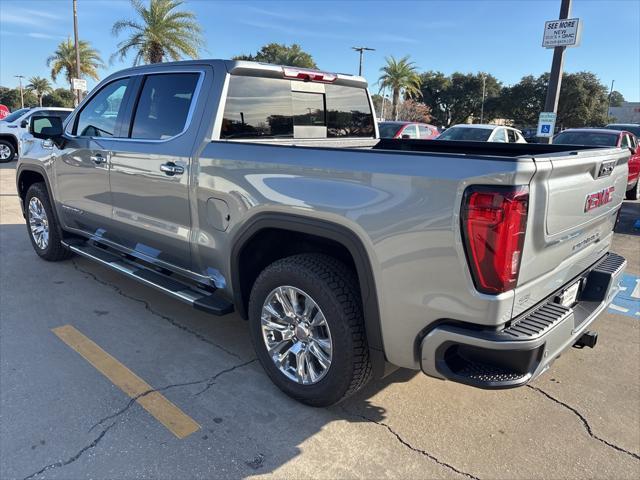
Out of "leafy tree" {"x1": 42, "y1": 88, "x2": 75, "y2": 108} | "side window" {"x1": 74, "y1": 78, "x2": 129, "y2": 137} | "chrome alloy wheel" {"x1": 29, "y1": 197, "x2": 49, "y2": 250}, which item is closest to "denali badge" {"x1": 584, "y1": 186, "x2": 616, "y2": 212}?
"side window" {"x1": 74, "y1": 78, "x2": 129, "y2": 137}

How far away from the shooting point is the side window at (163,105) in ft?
11.6

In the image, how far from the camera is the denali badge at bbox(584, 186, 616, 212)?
2.62m

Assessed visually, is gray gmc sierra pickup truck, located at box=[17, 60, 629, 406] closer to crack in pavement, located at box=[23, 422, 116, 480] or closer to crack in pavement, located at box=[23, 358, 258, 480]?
crack in pavement, located at box=[23, 358, 258, 480]

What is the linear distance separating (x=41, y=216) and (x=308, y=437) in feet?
14.1

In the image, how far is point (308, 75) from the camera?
3893 mm

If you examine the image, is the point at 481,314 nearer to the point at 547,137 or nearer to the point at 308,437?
the point at 308,437

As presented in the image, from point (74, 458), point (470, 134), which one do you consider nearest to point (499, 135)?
point (470, 134)

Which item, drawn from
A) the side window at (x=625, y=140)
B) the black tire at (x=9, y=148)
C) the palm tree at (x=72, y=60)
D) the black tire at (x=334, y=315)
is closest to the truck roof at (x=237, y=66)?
the black tire at (x=334, y=315)

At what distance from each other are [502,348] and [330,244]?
1122 mm

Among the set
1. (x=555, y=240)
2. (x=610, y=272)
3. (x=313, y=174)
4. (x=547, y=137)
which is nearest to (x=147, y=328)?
(x=313, y=174)

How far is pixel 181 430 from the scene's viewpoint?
2713 millimetres

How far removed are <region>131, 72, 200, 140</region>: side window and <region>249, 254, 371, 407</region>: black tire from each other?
141cm

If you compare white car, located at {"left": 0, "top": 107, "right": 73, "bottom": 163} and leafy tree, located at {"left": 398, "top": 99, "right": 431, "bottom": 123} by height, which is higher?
leafy tree, located at {"left": 398, "top": 99, "right": 431, "bottom": 123}

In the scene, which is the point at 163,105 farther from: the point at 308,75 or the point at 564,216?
the point at 564,216
